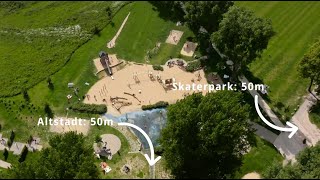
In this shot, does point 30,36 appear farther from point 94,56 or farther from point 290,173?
point 290,173

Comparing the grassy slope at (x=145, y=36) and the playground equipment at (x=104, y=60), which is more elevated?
the grassy slope at (x=145, y=36)

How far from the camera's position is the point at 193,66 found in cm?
10344

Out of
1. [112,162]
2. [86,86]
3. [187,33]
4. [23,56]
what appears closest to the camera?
[112,162]

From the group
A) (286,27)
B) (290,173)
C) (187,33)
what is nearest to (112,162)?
(290,173)

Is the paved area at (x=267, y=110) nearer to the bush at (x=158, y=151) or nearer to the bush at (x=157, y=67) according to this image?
the bush at (x=157, y=67)

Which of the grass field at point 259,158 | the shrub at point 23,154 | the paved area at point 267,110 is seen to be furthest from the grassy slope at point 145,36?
the shrub at point 23,154

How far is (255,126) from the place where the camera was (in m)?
90.7

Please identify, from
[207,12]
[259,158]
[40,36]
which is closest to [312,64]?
[259,158]

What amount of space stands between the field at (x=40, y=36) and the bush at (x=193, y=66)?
2714cm

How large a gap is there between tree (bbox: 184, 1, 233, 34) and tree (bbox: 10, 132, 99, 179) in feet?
152

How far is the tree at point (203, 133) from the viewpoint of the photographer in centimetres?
7550

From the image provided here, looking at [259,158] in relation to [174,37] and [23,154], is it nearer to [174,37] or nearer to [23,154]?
[174,37]

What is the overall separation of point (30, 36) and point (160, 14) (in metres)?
35.1

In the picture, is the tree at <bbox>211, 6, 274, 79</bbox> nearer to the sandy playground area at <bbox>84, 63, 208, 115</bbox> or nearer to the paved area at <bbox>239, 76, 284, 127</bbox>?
the paved area at <bbox>239, 76, 284, 127</bbox>
